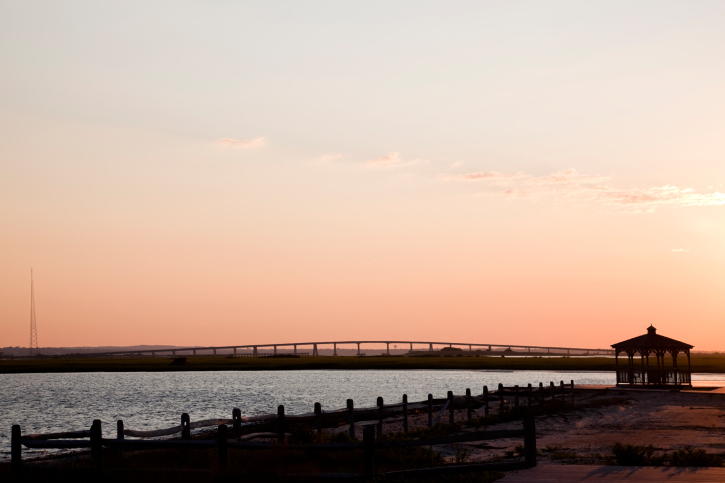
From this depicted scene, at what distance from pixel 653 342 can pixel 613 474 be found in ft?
133

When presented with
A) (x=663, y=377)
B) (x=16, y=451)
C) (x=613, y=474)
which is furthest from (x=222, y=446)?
(x=663, y=377)

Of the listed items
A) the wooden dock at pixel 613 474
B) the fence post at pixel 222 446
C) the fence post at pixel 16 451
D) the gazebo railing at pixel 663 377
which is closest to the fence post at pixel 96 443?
the fence post at pixel 16 451

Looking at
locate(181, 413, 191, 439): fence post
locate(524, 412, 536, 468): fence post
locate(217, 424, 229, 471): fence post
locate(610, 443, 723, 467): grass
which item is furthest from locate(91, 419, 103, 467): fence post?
locate(610, 443, 723, 467): grass

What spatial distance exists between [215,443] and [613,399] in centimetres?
3596

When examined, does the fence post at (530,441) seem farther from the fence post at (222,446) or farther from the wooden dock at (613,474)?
the fence post at (222,446)

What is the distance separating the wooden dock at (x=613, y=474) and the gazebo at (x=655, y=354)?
3892 cm

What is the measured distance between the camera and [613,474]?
1639 cm

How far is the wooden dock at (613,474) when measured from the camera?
Answer: 15.6 meters

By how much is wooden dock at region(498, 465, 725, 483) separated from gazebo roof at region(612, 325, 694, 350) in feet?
128

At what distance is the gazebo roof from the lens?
54.0 metres

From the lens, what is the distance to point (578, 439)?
27.8 metres

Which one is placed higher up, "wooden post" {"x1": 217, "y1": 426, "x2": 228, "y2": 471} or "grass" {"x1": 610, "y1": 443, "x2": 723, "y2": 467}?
"wooden post" {"x1": 217, "y1": 426, "x2": 228, "y2": 471}

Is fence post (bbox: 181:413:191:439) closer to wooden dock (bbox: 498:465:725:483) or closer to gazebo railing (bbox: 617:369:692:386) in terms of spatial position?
wooden dock (bbox: 498:465:725:483)

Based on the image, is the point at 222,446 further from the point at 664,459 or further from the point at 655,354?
the point at 655,354
